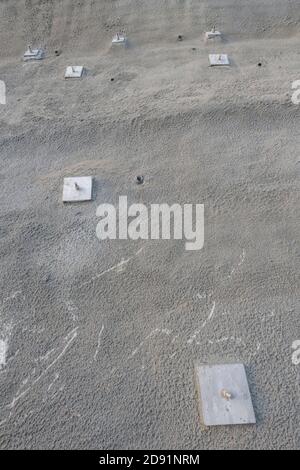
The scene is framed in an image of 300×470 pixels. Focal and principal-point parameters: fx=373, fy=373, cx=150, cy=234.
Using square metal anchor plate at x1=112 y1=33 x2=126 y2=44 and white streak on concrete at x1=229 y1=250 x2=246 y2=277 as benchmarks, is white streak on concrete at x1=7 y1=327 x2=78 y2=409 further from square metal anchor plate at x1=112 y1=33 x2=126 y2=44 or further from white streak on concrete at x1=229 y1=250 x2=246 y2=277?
square metal anchor plate at x1=112 y1=33 x2=126 y2=44

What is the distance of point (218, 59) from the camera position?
472 inches

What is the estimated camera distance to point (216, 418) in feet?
17.8

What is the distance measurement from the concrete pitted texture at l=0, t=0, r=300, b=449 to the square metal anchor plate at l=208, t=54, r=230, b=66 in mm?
210

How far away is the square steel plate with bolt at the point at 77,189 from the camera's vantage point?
27.3 feet

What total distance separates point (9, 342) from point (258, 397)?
4.10 meters

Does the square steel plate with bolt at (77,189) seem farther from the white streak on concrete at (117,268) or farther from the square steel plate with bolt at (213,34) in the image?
the square steel plate with bolt at (213,34)

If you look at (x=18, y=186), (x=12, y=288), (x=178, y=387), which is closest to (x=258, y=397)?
(x=178, y=387)

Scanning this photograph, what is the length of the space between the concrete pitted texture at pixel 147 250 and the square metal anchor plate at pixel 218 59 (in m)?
0.21

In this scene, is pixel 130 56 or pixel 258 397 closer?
pixel 258 397

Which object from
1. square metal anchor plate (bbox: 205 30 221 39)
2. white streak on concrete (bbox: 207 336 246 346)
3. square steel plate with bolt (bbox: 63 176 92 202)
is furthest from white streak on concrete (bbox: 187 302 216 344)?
square metal anchor plate (bbox: 205 30 221 39)

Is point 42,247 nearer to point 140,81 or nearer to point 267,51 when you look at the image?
point 140,81

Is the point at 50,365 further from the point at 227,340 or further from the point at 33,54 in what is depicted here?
the point at 33,54

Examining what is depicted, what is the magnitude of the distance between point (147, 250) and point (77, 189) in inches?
91.2

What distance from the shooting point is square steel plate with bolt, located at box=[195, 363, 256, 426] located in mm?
5430
